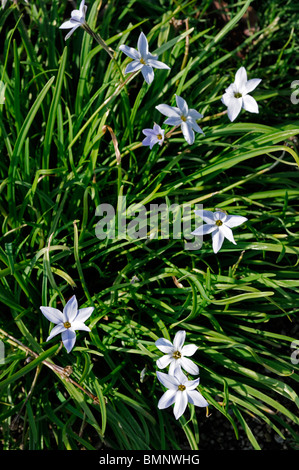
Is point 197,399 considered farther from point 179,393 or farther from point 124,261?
point 124,261

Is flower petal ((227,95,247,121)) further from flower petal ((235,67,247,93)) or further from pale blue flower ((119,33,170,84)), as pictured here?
pale blue flower ((119,33,170,84))

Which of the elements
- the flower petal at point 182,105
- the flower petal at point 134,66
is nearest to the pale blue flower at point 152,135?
the flower petal at point 182,105

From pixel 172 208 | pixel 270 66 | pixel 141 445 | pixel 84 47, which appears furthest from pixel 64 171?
pixel 270 66

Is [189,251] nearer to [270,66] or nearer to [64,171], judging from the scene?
[64,171]

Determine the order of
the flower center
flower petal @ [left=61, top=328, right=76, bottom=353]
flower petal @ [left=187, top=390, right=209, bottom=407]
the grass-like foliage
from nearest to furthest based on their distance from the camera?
flower petal @ [left=61, top=328, right=76, bottom=353] → flower petal @ [left=187, top=390, right=209, bottom=407] → the flower center → the grass-like foliage

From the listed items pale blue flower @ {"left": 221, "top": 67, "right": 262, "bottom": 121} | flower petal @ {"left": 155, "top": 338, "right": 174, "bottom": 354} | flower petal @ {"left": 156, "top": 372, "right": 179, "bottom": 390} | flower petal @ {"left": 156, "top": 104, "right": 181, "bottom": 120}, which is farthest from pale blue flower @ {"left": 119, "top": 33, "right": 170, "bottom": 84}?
flower petal @ {"left": 156, "top": 372, "right": 179, "bottom": 390}

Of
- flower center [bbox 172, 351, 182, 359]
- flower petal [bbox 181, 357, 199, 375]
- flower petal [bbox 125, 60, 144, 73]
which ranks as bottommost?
flower center [bbox 172, 351, 182, 359]
